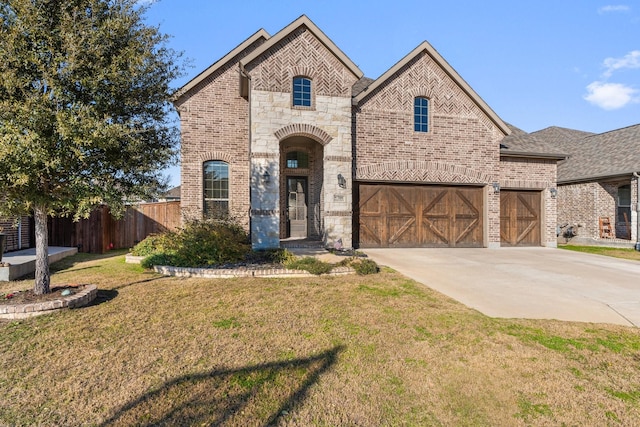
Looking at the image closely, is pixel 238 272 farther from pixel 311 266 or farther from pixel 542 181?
pixel 542 181

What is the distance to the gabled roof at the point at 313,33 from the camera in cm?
1111

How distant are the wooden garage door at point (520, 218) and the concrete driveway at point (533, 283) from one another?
2.85 metres

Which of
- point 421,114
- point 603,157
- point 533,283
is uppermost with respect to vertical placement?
point 421,114

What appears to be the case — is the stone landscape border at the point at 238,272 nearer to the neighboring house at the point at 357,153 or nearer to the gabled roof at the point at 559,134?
the neighboring house at the point at 357,153

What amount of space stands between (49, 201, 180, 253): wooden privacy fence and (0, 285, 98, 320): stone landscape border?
8.14 metres

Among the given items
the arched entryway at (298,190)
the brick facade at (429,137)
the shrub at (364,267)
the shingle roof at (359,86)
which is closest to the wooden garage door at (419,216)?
the brick facade at (429,137)

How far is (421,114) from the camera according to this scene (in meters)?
13.3

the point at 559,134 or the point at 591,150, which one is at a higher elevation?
the point at 559,134

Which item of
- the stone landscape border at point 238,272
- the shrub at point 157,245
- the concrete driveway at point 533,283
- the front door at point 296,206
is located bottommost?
the concrete driveway at point 533,283

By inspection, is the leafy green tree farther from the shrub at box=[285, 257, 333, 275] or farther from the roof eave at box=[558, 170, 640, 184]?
the roof eave at box=[558, 170, 640, 184]

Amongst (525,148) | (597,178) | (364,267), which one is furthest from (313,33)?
(597,178)

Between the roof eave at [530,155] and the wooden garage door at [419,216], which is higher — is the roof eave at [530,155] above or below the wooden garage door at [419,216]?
above

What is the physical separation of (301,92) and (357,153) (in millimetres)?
2979

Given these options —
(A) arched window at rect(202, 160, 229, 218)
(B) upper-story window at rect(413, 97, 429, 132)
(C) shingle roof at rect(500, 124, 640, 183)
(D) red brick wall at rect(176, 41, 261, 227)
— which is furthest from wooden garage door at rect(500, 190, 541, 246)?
(A) arched window at rect(202, 160, 229, 218)
